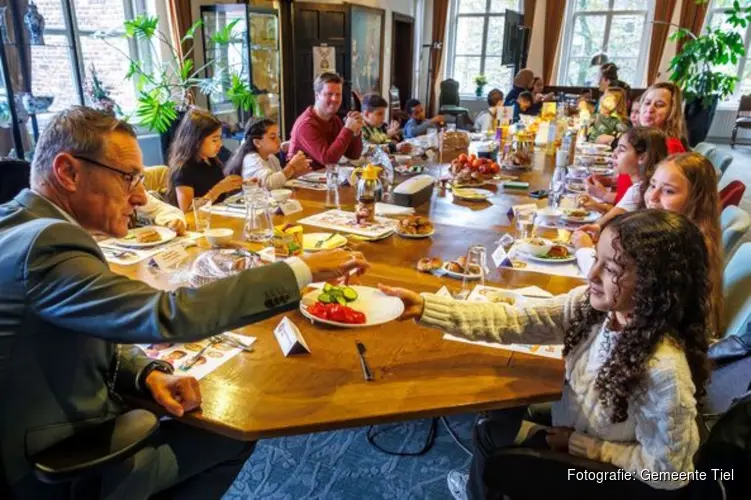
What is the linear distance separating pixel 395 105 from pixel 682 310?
24.9ft

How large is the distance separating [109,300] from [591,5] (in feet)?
32.9

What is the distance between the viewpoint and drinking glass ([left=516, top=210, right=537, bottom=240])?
6.48 feet

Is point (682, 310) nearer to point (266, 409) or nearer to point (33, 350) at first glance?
point (266, 409)

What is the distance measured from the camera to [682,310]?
1046 millimetres

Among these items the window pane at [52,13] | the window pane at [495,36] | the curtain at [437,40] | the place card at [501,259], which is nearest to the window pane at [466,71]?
the window pane at [495,36]

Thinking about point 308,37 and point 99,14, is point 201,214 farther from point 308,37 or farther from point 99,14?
point 308,37

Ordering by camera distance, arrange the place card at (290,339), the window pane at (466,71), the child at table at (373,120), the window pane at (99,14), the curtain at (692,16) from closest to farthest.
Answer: the place card at (290,339), the child at table at (373,120), the window pane at (99,14), the curtain at (692,16), the window pane at (466,71)

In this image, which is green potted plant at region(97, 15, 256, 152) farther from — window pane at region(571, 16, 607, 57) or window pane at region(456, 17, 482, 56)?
window pane at region(571, 16, 607, 57)

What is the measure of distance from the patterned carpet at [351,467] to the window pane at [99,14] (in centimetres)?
480

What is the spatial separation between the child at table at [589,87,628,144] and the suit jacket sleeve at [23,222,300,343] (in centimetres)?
447

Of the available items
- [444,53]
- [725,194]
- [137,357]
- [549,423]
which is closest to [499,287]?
Result: [549,423]

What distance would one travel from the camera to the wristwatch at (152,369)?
3.51 feet

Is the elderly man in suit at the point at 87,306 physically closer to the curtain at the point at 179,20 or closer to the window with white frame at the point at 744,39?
the curtain at the point at 179,20

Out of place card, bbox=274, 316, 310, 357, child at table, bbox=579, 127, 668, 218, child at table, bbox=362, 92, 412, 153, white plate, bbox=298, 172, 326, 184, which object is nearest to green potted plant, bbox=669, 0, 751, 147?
child at table, bbox=362, 92, 412, 153
